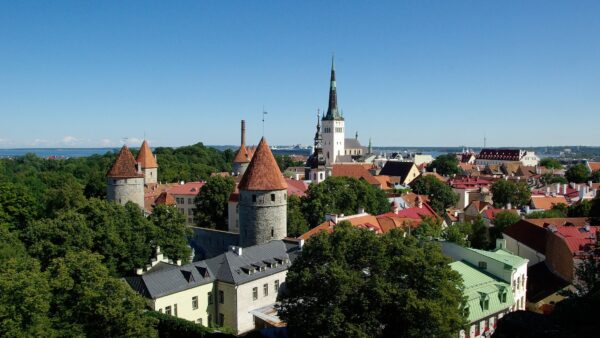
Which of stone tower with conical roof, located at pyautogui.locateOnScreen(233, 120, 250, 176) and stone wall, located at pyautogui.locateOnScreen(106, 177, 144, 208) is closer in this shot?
stone wall, located at pyautogui.locateOnScreen(106, 177, 144, 208)

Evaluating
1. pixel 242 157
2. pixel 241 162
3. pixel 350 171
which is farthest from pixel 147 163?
pixel 350 171

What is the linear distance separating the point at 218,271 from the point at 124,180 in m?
18.7

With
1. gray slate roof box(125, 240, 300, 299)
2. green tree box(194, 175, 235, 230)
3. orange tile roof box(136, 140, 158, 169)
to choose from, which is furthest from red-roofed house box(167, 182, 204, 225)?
gray slate roof box(125, 240, 300, 299)

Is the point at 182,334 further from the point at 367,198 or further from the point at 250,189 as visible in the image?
the point at 367,198

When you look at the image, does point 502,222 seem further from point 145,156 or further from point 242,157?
point 145,156

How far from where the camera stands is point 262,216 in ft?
107

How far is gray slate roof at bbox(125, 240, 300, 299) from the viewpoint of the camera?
24.0 metres

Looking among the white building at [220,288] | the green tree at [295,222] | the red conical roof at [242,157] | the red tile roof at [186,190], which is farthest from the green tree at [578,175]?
the white building at [220,288]

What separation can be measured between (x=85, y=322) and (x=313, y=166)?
48216 millimetres

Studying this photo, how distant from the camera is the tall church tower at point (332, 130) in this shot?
4107 inches

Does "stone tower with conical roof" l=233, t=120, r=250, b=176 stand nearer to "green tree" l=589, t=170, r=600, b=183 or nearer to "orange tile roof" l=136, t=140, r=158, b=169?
"orange tile roof" l=136, t=140, r=158, b=169

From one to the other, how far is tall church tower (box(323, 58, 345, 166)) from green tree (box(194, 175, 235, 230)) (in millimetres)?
60829

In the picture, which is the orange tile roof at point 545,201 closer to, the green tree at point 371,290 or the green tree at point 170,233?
the green tree at point 170,233

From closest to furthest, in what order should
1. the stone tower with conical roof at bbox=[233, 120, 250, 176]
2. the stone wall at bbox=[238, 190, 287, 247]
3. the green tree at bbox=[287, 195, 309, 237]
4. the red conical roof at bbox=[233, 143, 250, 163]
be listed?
the stone wall at bbox=[238, 190, 287, 247], the green tree at bbox=[287, 195, 309, 237], the stone tower with conical roof at bbox=[233, 120, 250, 176], the red conical roof at bbox=[233, 143, 250, 163]
